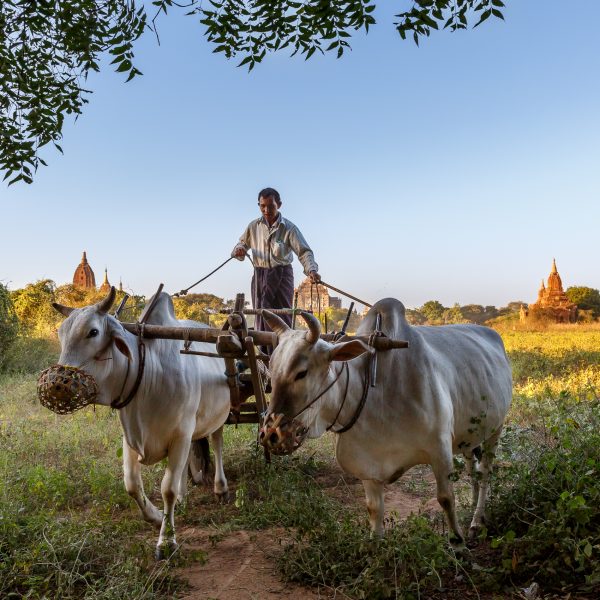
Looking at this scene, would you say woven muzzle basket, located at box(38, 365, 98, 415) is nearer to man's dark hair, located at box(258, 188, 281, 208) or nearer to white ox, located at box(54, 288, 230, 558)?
white ox, located at box(54, 288, 230, 558)

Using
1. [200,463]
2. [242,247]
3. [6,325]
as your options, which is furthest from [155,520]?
[6,325]

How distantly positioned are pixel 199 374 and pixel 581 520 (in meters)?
2.75

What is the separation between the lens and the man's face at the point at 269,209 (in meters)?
5.80

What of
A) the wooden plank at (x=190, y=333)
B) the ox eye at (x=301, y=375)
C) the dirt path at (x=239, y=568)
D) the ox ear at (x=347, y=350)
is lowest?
the dirt path at (x=239, y=568)

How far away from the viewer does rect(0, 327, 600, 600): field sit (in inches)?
129

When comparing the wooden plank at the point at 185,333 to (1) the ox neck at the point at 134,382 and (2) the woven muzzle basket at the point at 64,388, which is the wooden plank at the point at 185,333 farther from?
(2) the woven muzzle basket at the point at 64,388

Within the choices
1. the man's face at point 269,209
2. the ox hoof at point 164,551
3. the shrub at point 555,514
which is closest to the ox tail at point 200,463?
the ox hoof at point 164,551

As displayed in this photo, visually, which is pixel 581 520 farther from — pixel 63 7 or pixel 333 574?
pixel 63 7

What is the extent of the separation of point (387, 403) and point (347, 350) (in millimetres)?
585

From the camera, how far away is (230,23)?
5633 millimetres

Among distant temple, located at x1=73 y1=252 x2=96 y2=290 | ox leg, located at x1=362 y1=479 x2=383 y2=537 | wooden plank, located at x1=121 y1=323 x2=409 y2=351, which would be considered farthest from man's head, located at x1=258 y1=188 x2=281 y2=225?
distant temple, located at x1=73 y1=252 x2=96 y2=290

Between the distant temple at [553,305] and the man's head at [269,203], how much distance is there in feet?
60.5

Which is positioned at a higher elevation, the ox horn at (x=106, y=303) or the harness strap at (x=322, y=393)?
the ox horn at (x=106, y=303)

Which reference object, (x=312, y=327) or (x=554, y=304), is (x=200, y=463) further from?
(x=554, y=304)
